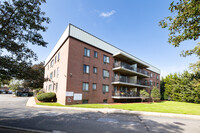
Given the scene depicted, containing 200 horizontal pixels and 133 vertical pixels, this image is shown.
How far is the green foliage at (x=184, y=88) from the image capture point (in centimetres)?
2773

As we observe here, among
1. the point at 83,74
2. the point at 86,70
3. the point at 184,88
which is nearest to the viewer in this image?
the point at 83,74

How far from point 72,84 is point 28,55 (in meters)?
8.86

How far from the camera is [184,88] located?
99.4 feet

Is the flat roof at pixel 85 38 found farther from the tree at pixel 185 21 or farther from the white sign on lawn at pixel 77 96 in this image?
the tree at pixel 185 21

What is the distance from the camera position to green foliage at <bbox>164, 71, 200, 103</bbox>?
2773 cm

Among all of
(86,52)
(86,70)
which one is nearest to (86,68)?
(86,70)

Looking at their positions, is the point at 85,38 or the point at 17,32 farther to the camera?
the point at 85,38

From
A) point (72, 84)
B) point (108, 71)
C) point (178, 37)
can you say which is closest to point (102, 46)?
point (108, 71)

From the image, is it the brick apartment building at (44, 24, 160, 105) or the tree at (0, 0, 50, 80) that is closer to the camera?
the tree at (0, 0, 50, 80)

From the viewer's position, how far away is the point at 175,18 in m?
7.10

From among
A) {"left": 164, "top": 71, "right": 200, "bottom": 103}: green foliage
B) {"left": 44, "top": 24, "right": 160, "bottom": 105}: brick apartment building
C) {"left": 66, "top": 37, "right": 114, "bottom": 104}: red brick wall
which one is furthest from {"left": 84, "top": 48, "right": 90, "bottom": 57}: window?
{"left": 164, "top": 71, "right": 200, "bottom": 103}: green foliage

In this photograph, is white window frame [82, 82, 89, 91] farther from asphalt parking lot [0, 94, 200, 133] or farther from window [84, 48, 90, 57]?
asphalt parking lot [0, 94, 200, 133]

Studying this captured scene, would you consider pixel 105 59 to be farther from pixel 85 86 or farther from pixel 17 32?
pixel 17 32

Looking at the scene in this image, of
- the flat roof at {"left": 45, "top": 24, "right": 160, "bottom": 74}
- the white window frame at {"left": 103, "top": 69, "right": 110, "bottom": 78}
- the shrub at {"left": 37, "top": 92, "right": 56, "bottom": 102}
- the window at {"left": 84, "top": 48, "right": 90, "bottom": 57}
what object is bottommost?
the shrub at {"left": 37, "top": 92, "right": 56, "bottom": 102}
